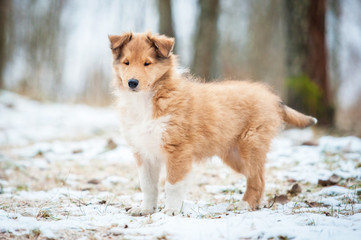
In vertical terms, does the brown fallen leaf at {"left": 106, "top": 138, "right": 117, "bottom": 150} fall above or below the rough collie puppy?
below

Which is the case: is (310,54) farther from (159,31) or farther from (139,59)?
(139,59)

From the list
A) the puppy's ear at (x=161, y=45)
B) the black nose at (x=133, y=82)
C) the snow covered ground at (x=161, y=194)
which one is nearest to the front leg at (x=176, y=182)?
the snow covered ground at (x=161, y=194)

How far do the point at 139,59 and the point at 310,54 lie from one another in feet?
19.6

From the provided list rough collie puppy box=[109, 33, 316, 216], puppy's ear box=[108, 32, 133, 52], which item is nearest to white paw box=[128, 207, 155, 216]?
rough collie puppy box=[109, 33, 316, 216]

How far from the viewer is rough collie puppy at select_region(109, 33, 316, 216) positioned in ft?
12.2

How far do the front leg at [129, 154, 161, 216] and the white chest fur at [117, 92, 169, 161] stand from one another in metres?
0.07

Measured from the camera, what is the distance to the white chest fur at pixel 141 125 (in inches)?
147

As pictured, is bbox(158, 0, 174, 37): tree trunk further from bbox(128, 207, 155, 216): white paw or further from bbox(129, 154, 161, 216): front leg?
bbox(128, 207, 155, 216): white paw

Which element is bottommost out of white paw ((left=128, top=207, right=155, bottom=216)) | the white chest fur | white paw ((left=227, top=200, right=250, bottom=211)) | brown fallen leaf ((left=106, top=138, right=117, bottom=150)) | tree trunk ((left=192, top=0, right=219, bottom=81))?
brown fallen leaf ((left=106, top=138, right=117, bottom=150))

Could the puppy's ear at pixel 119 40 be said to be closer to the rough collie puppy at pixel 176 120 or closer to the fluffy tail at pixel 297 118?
the rough collie puppy at pixel 176 120

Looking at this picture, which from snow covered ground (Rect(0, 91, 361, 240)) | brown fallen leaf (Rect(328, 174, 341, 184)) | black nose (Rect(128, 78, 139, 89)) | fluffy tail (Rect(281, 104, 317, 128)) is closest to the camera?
snow covered ground (Rect(0, 91, 361, 240))

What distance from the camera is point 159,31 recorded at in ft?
36.0

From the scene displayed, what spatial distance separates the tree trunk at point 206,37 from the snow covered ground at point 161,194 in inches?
130

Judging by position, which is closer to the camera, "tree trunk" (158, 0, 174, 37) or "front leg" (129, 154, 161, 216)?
"front leg" (129, 154, 161, 216)
